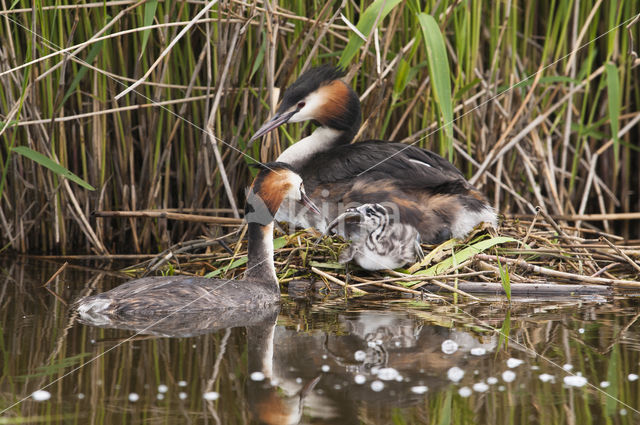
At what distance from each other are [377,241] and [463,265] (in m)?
0.40

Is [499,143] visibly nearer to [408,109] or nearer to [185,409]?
[408,109]

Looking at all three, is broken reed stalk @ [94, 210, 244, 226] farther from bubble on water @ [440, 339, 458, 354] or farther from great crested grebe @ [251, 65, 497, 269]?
bubble on water @ [440, 339, 458, 354]

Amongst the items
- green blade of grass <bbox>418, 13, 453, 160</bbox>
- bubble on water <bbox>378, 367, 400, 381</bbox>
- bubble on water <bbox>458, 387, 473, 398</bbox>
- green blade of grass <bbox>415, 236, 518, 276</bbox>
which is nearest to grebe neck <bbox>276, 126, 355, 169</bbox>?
green blade of grass <bbox>418, 13, 453, 160</bbox>

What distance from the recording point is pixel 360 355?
2.71m

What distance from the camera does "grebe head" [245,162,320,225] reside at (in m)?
3.70

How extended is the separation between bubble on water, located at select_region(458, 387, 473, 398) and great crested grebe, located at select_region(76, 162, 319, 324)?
129cm

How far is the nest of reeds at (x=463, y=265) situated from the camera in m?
3.68

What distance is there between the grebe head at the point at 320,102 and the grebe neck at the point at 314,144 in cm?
5

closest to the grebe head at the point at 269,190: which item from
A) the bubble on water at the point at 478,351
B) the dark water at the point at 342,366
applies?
the dark water at the point at 342,366

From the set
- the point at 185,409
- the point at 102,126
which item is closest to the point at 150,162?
the point at 102,126

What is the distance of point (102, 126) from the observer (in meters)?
4.71

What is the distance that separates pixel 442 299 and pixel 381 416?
A: 4.95ft

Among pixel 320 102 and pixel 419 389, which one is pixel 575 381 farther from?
pixel 320 102

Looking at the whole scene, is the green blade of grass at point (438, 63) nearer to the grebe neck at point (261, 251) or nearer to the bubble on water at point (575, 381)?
the grebe neck at point (261, 251)
